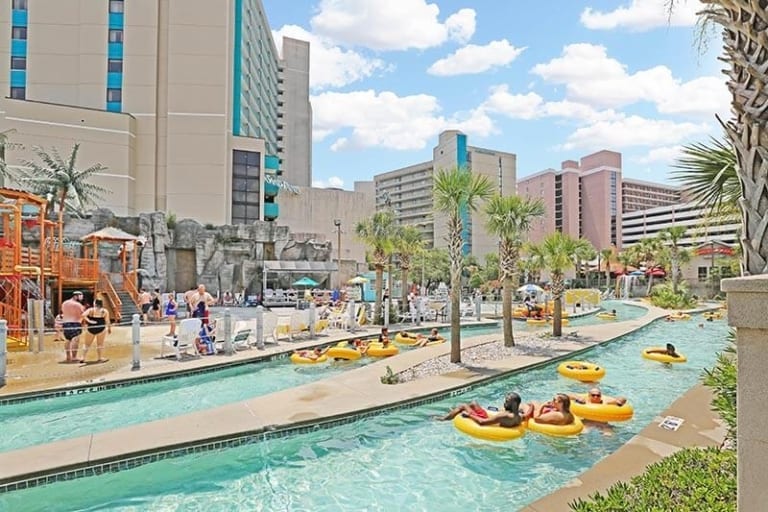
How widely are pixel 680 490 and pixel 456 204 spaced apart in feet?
28.7

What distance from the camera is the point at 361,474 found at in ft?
19.9

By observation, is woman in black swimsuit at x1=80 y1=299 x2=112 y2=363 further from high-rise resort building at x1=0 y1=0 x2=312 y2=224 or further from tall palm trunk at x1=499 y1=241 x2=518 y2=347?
high-rise resort building at x1=0 y1=0 x2=312 y2=224

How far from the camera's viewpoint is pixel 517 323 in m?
22.5

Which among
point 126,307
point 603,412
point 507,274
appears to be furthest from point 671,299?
point 126,307

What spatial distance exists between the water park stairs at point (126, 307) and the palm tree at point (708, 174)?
19.9 m

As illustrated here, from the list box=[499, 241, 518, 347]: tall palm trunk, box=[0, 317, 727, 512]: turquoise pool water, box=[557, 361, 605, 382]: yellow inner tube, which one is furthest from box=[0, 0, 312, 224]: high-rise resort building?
box=[0, 317, 727, 512]: turquoise pool water

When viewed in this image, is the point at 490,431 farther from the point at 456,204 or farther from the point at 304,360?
the point at 304,360

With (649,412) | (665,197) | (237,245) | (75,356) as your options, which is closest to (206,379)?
(75,356)

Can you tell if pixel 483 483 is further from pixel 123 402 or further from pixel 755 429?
pixel 123 402

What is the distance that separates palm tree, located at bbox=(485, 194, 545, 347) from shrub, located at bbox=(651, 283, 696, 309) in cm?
2146

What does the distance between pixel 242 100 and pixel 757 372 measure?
54.9 metres

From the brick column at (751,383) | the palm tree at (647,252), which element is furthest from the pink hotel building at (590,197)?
the brick column at (751,383)

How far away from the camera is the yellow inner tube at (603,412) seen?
7.77m

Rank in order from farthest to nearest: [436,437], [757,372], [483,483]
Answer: [436,437] < [483,483] < [757,372]
